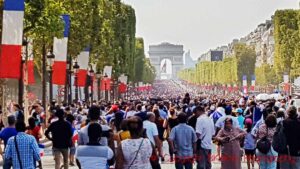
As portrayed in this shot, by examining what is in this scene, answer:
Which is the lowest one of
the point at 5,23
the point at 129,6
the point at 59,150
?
the point at 59,150

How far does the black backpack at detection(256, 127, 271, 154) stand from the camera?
17.8 meters

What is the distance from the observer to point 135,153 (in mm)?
12555

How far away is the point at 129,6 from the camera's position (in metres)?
109

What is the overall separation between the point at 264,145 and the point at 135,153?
5.87 meters

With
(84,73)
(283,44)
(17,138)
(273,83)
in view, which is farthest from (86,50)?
(273,83)

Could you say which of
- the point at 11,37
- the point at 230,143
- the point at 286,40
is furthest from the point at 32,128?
the point at 286,40

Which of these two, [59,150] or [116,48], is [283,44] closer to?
[116,48]

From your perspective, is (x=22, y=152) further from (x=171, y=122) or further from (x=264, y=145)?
(x=171, y=122)

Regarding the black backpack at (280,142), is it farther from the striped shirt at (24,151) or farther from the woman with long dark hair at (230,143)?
the striped shirt at (24,151)

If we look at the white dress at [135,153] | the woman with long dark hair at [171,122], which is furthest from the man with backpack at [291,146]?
the woman with long dark hair at [171,122]

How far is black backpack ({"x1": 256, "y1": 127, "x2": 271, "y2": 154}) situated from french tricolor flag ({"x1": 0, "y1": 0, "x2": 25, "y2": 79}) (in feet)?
40.4

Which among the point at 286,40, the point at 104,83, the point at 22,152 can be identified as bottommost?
the point at 22,152

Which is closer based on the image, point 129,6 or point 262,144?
point 262,144

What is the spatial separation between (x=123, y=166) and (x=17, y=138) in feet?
9.58
